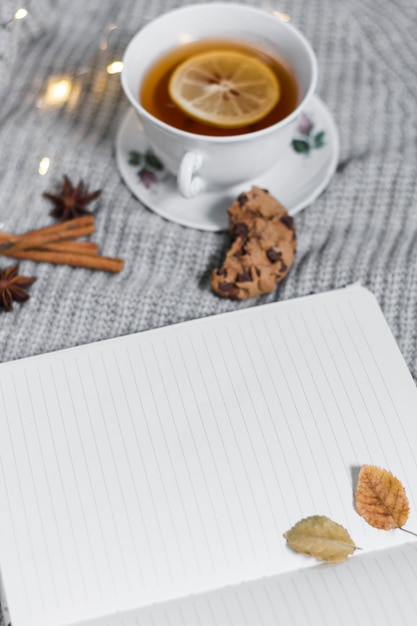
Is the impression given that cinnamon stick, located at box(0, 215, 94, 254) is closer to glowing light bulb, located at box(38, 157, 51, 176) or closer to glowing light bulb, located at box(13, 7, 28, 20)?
glowing light bulb, located at box(38, 157, 51, 176)

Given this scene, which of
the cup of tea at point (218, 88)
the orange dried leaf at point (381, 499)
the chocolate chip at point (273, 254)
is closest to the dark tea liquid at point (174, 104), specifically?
the cup of tea at point (218, 88)

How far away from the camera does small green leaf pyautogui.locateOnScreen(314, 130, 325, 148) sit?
0.72 metres

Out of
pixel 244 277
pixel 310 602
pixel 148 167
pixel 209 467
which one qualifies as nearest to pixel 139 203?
pixel 148 167

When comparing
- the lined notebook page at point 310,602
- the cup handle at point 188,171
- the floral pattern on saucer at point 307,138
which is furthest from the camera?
the floral pattern on saucer at point 307,138

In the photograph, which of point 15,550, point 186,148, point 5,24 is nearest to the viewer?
point 15,550

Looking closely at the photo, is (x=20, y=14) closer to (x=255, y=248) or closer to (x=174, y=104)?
(x=174, y=104)

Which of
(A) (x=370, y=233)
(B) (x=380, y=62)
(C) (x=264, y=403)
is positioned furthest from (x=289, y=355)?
(B) (x=380, y=62)

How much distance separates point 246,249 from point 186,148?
0.32 feet

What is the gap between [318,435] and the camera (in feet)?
1.77

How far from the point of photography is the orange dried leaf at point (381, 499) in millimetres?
509

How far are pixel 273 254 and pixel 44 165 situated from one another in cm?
25

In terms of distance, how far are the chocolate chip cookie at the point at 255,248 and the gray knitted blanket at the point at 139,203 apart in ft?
0.06

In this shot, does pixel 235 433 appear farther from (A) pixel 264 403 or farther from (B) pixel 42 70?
(B) pixel 42 70

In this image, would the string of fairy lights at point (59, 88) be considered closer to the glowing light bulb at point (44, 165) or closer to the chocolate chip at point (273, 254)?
the glowing light bulb at point (44, 165)
